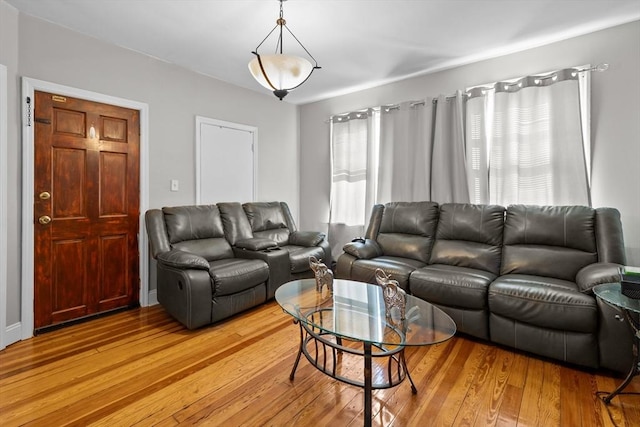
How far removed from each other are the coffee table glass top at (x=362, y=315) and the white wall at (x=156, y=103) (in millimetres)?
2108

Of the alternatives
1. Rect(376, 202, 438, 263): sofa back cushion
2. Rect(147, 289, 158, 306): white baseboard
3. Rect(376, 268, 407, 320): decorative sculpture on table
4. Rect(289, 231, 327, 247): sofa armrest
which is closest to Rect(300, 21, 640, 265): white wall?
Rect(376, 202, 438, 263): sofa back cushion

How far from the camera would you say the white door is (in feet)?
12.2

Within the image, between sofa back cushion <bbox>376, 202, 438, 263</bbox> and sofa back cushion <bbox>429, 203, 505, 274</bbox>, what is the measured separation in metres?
0.10

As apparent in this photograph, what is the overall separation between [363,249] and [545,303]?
1546 millimetres

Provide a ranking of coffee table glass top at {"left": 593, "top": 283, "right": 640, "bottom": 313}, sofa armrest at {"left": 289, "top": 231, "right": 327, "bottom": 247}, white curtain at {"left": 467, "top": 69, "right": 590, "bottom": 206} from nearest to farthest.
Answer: coffee table glass top at {"left": 593, "top": 283, "right": 640, "bottom": 313}
white curtain at {"left": 467, "top": 69, "right": 590, "bottom": 206}
sofa armrest at {"left": 289, "top": 231, "right": 327, "bottom": 247}

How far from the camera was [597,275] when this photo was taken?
201cm

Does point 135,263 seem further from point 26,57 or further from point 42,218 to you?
point 26,57

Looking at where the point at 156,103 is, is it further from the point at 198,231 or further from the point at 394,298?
the point at 394,298

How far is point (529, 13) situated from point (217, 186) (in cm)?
350

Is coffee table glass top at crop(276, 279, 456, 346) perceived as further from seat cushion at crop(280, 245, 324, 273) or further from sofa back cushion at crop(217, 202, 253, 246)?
sofa back cushion at crop(217, 202, 253, 246)

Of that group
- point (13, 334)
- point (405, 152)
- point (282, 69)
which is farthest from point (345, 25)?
point (13, 334)

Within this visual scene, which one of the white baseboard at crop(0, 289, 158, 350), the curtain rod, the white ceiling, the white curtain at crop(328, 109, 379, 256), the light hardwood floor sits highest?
the white ceiling

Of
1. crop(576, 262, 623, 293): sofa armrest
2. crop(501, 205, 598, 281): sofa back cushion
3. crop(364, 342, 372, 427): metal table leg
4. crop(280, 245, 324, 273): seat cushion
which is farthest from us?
crop(280, 245, 324, 273): seat cushion

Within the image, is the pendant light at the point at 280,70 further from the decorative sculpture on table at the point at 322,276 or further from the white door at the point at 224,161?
the white door at the point at 224,161
